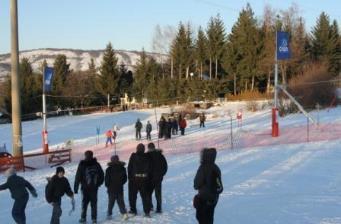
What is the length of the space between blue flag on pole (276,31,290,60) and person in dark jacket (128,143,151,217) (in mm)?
22189

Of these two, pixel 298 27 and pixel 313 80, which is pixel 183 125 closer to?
pixel 313 80

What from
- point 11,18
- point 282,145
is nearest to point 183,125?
point 282,145

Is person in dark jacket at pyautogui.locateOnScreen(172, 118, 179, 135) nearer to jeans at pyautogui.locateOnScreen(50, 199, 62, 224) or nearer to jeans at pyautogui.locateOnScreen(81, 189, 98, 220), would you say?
jeans at pyautogui.locateOnScreen(81, 189, 98, 220)

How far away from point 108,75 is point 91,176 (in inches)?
2743

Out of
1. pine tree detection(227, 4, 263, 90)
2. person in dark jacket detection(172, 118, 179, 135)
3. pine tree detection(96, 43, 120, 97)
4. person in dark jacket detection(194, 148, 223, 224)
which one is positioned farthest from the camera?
pine tree detection(96, 43, 120, 97)

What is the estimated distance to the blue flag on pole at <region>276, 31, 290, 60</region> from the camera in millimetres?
32750

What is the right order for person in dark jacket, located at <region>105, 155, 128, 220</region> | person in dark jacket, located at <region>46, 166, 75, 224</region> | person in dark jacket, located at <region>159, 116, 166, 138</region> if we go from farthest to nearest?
person in dark jacket, located at <region>159, 116, 166, 138</region>
person in dark jacket, located at <region>105, 155, 128, 220</region>
person in dark jacket, located at <region>46, 166, 75, 224</region>

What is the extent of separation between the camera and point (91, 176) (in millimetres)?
11359

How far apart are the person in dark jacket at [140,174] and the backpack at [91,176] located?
82 centimetres

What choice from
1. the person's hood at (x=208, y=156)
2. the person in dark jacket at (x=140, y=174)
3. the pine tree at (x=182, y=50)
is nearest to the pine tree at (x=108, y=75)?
the pine tree at (x=182, y=50)

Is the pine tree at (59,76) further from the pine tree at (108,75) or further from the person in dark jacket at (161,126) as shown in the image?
the person in dark jacket at (161,126)

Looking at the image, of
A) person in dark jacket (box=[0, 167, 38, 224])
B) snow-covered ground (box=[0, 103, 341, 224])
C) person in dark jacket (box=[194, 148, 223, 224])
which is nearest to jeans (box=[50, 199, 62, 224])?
person in dark jacket (box=[0, 167, 38, 224])

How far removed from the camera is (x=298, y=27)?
249ft

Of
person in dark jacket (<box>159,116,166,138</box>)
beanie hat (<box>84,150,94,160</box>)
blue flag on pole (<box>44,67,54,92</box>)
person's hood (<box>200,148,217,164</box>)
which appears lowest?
person in dark jacket (<box>159,116,166,138</box>)
